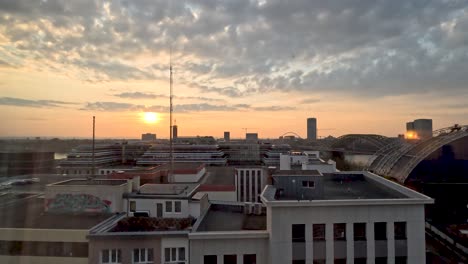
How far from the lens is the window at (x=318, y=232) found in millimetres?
6480

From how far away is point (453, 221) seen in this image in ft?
50.1

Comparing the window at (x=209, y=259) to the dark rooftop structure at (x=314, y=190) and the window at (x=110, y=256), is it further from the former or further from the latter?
the window at (x=110, y=256)

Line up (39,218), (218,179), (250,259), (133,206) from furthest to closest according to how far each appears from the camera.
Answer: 1. (218,179)
2. (133,206)
3. (39,218)
4. (250,259)

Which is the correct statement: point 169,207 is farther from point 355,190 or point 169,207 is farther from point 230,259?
point 355,190

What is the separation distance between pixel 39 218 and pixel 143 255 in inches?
119

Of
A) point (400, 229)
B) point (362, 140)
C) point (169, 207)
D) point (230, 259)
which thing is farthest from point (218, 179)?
point (362, 140)

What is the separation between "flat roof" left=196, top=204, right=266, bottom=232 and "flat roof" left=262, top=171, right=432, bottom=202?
85 cm

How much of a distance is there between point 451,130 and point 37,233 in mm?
23424

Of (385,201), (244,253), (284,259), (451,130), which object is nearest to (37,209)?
(244,253)

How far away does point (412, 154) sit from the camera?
2019 cm

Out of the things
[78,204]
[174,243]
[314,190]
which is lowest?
[174,243]

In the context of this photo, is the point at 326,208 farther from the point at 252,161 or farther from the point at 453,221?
the point at 252,161

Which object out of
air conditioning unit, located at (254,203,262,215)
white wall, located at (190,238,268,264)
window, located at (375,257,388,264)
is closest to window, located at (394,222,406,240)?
window, located at (375,257,388,264)

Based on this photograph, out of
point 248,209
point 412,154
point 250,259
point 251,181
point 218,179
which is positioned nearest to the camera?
point 250,259
